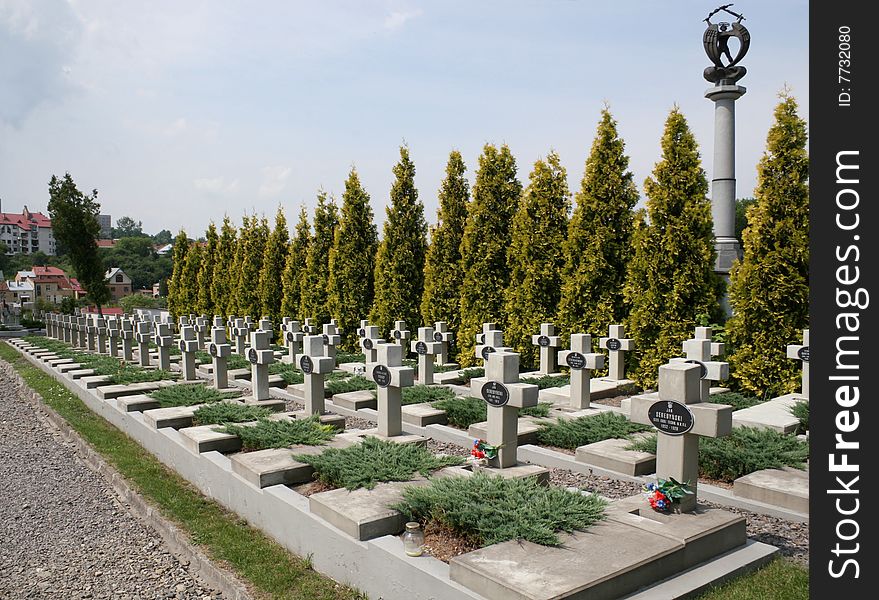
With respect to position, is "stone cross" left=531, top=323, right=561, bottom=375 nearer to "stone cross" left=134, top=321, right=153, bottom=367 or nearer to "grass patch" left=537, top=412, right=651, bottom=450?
"grass patch" left=537, top=412, right=651, bottom=450

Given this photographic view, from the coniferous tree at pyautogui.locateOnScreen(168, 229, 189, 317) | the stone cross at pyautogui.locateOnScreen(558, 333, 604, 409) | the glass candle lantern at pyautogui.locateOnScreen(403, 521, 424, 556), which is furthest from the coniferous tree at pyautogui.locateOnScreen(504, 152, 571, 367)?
the coniferous tree at pyautogui.locateOnScreen(168, 229, 189, 317)

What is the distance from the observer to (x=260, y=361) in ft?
33.5

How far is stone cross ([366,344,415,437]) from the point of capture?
7.71 meters

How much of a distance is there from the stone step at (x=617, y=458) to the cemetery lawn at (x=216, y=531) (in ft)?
10.8

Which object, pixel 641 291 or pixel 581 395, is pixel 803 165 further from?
pixel 581 395

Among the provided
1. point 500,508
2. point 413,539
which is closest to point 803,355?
point 500,508

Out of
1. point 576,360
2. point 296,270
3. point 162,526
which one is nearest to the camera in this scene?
point 162,526

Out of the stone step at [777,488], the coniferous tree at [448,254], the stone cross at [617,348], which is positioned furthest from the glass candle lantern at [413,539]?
→ the coniferous tree at [448,254]

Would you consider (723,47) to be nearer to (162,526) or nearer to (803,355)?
(803,355)

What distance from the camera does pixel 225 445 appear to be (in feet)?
23.6

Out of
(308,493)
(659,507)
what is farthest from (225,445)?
(659,507)

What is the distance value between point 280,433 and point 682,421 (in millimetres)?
4384

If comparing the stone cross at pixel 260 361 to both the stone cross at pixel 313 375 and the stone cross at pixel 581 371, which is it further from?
the stone cross at pixel 581 371

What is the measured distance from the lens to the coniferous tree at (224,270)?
25.7 metres
